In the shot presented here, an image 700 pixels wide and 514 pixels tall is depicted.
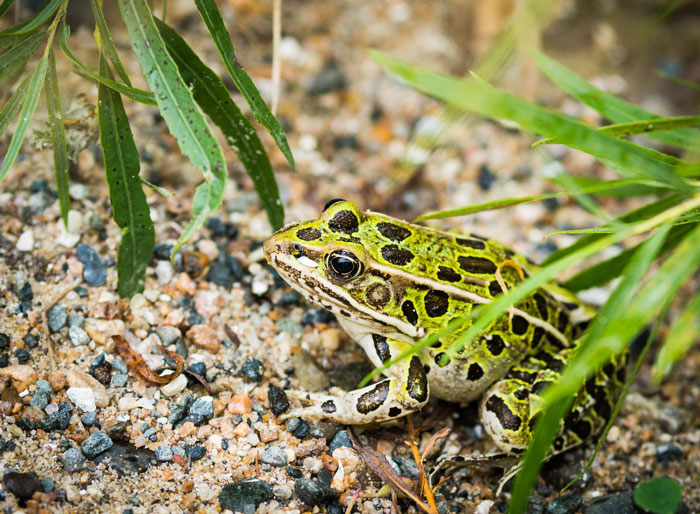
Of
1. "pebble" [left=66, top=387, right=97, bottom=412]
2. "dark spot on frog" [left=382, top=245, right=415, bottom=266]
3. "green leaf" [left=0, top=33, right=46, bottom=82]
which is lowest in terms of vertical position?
"pebble" [left=66, top=387, right=97, bottom=412]

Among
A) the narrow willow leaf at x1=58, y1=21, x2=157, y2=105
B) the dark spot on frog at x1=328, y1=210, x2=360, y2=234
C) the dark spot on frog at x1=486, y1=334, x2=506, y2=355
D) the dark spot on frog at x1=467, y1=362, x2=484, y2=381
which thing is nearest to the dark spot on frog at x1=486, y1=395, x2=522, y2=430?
the dark spot on frog at x1=467, y1=362, x2=484, y2=381

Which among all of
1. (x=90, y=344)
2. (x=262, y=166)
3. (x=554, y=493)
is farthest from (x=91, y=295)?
(x=554, y=493)

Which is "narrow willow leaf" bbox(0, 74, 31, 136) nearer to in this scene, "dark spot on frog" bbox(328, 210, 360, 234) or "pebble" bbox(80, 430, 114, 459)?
"pebble" bbox(80, 430, 114, 459)

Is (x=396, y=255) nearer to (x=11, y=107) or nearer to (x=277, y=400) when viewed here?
(x=277, y=400)

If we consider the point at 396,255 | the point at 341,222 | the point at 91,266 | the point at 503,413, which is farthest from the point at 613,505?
the point at 91,266

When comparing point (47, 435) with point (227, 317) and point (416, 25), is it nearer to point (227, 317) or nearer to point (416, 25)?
point (227, 317)
